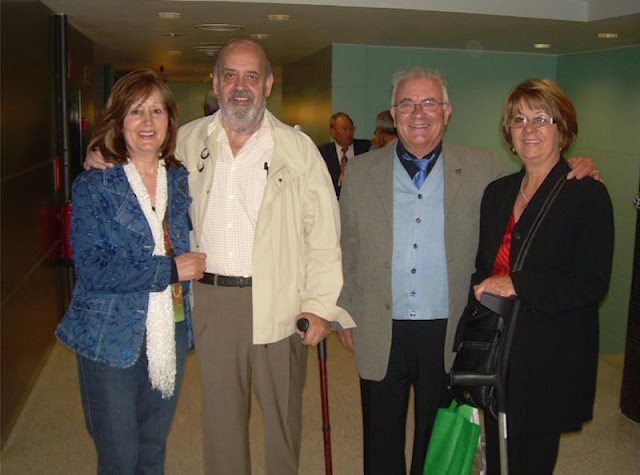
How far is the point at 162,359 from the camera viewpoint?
2.31 metres

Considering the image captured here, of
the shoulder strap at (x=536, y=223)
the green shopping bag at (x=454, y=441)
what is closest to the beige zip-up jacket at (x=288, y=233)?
the green shopping bag at (x=454, y=441)

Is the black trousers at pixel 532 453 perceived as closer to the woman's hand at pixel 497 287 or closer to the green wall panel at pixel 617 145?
the woman's hand at pixel 497 287

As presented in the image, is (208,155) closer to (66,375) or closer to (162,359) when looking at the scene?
(162,359)

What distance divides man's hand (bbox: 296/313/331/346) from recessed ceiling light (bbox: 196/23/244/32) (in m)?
4.74

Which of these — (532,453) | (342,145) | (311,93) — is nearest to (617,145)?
(342,145)

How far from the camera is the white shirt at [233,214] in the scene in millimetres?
2518

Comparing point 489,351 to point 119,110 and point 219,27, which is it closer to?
point 119,110

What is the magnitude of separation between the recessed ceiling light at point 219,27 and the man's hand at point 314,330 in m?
4.74

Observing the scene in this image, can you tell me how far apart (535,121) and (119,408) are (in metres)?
1.68

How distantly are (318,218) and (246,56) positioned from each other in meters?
0.66

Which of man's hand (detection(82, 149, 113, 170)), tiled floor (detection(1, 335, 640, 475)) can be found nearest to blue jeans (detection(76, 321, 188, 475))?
man's hand (detection(82, 149, 113, 170))

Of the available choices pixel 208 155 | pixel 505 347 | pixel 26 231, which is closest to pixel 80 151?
pixel 26 231

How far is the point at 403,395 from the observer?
8.80 ft

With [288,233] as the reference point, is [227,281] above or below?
below
